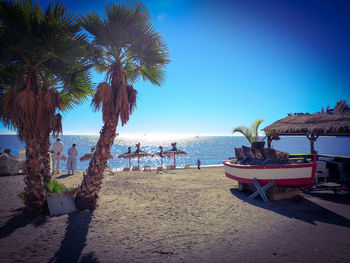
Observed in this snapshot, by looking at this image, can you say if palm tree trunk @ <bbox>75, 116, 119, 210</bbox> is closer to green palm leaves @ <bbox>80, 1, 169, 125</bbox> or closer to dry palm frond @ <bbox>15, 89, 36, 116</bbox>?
green palm leaves @ <bbox>80, 1, 169, 125</bbox>

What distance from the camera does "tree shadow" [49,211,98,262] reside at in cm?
337

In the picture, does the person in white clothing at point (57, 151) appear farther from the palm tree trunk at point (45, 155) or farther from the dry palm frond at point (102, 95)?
the dry palm frond at point (102, 95)

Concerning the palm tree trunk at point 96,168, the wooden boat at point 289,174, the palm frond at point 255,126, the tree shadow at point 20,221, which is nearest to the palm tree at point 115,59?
the palm tree trunk at point 96,168

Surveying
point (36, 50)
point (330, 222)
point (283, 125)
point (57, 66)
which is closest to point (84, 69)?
point (57, 66)

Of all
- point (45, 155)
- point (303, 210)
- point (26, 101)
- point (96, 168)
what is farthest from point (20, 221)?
point (303, 210)

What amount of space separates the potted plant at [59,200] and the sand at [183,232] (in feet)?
0.80

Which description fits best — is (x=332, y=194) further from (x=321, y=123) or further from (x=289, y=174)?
(x=321, y=123)

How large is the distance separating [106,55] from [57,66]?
1532 mm

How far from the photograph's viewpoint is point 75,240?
403cm

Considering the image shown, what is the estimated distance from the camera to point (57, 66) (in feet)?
17.8

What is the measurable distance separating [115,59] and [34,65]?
90.5 inches

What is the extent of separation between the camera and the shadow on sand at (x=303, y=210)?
5.18m

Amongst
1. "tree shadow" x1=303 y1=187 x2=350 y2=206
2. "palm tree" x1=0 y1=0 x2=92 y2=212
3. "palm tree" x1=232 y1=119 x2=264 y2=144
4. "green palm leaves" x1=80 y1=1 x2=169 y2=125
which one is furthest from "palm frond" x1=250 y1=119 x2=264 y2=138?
"palm tree" x1=0 y1=0 x2=92 y2=212

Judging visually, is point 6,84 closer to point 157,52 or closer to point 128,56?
point 128,56
